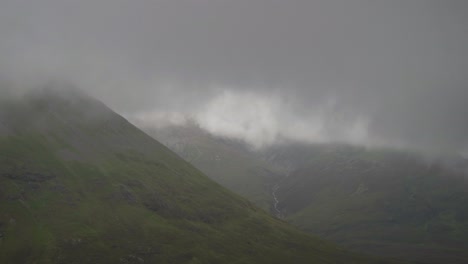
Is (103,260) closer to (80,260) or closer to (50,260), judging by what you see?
(80,260)

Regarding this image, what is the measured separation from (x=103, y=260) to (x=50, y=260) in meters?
24.3

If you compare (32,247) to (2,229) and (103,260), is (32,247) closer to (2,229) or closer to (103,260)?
(2,229)

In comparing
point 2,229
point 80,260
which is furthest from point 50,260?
point 2,229

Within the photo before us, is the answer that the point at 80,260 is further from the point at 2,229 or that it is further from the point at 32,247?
the point at 2,229

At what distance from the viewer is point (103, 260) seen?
199000mm

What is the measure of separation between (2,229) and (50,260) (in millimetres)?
33693

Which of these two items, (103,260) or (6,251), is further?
(103,260)

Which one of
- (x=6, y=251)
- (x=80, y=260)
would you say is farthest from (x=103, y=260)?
(x=6, y=251)

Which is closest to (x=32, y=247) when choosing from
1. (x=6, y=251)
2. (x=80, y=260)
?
(x=6, y=251)

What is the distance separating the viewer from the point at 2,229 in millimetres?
199125

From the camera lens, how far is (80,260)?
193875mm

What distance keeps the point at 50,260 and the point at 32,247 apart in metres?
14.0

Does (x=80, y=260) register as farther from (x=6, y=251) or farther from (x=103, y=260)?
(x=6, y=251)

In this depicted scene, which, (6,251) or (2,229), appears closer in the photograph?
(6,251)
